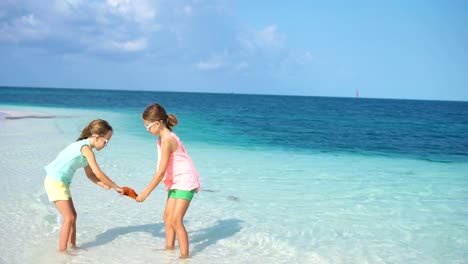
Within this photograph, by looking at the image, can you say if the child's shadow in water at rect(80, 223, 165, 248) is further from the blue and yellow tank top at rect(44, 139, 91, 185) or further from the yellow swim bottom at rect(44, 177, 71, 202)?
the blue and yellow tank top at rect(44, 139, 91, 185)

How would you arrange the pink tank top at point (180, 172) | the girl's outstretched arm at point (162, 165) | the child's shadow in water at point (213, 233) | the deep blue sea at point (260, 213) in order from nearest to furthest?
the girl's outstretched arm at point (162, 165)
the pink tank top at point (180, 172)
the deep blue sea at point (260, 213)
the child's shadow in water at point (213, 233)

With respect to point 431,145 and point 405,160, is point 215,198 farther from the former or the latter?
point 431,145

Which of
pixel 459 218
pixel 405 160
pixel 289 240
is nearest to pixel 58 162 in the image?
pixel 289 240

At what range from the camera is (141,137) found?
1655 centimetres

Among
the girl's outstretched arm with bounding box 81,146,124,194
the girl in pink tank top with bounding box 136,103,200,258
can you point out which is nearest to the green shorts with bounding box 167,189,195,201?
the girl in pink tank top with bounding box 136,103,200,258

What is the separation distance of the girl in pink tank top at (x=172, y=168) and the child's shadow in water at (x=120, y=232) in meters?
1.05

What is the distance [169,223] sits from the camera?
4594 millimetres

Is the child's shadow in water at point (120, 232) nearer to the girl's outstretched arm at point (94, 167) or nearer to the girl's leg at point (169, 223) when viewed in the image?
the girl's leg at point (169, 223)

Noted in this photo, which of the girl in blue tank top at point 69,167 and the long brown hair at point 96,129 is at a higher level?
the long brown hair at point 96,129

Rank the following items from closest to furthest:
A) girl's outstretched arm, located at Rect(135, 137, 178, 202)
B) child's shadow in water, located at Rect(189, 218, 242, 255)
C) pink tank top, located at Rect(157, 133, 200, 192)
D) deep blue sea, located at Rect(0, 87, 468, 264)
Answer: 1. girl's outstretched arm, located at Rect(135, 137, 178, 202)
2. pink tank top, located at Rect(157, 133, 200, 192)
3. deep blue sea, located at Rect(0, 87, 468, 264)
4. child's shadow in water, located at Rect(189, 218, 242, 255)

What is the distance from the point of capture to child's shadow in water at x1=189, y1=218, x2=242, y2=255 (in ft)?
17.0

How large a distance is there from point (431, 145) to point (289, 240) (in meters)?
15.1

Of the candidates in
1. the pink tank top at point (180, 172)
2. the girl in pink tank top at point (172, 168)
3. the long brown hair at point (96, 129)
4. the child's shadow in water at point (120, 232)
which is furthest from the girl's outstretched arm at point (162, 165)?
the child's shadow in water at point (120, 232)

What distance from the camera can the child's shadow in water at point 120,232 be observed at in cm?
503
